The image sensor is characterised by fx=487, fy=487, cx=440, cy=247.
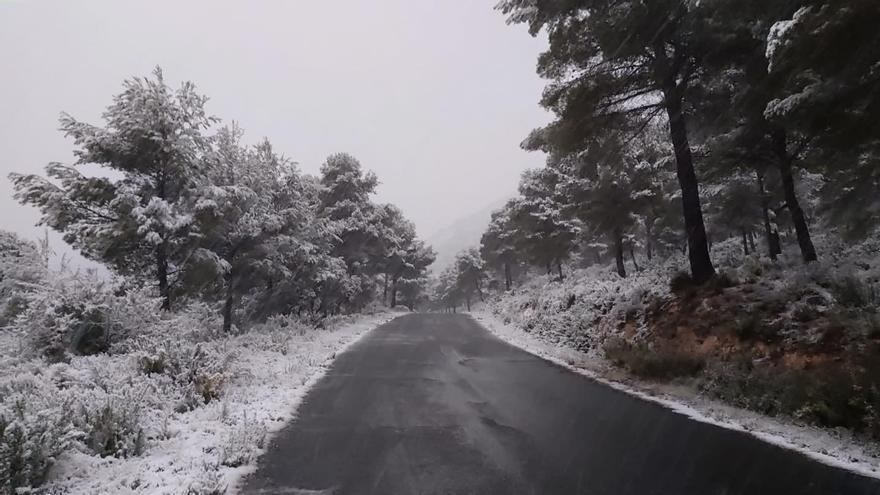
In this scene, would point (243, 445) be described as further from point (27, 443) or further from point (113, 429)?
point (27, 443)

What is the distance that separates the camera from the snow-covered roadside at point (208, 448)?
4746mm

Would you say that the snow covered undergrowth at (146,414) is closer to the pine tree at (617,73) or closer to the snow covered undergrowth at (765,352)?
the snow covered undergrowth at (765,352)

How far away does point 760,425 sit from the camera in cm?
664

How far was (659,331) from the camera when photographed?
10.9 meters

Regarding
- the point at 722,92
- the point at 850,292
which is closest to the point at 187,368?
the point at 850,292

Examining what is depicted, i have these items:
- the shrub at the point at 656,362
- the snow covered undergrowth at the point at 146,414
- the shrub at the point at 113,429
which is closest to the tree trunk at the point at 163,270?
the snow covered undergrowth at the point at 146,414

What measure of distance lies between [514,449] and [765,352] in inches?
193

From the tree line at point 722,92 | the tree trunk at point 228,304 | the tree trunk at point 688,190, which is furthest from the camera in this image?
the tree trunk at point 228,304

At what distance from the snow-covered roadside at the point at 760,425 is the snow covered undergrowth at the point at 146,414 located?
618 cm

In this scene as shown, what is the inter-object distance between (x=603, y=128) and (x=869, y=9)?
7.20 meters

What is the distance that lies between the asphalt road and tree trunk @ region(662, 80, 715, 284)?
4518 millimetres

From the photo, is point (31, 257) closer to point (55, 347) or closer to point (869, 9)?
point (55, 347)

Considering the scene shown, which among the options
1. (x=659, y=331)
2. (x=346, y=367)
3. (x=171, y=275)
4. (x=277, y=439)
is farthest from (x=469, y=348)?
(x=277, y=439)

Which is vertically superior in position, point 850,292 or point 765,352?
point 850,292
